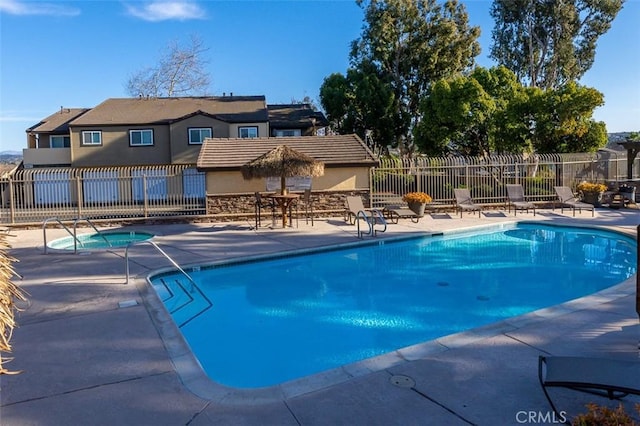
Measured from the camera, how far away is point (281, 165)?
1466 cm

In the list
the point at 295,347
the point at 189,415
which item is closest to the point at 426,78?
the point at 295,347

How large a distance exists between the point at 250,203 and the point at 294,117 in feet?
50.1

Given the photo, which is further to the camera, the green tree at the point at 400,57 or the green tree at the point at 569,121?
Answer: the green tree at the point at 400,57

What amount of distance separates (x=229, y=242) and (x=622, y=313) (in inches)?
369

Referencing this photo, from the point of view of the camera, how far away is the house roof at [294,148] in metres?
17.5

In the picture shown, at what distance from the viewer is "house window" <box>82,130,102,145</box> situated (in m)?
27.3

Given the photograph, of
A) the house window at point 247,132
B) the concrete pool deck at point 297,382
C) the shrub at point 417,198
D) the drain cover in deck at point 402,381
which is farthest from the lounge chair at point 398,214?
the house window at point 247,132

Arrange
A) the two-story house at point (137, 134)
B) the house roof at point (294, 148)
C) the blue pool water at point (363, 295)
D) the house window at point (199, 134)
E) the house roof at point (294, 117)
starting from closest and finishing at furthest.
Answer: the blue pool water at point (363, 295) → the house roof at point (294, 148) → the two-story house at point (137, 134) → the house window at point (199, 134) → the house roof at point (294, 117)

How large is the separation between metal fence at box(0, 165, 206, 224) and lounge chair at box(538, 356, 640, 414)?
15339 millimetres

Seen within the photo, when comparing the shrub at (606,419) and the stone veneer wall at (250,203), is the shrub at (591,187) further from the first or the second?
the shrub at (606,419)

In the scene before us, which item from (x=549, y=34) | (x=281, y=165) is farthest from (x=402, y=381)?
(x=549, y=34)

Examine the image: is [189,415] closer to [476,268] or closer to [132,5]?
[476,268]

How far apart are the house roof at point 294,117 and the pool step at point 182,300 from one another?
21.6 meters

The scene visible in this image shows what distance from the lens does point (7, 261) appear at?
10.0 ft
